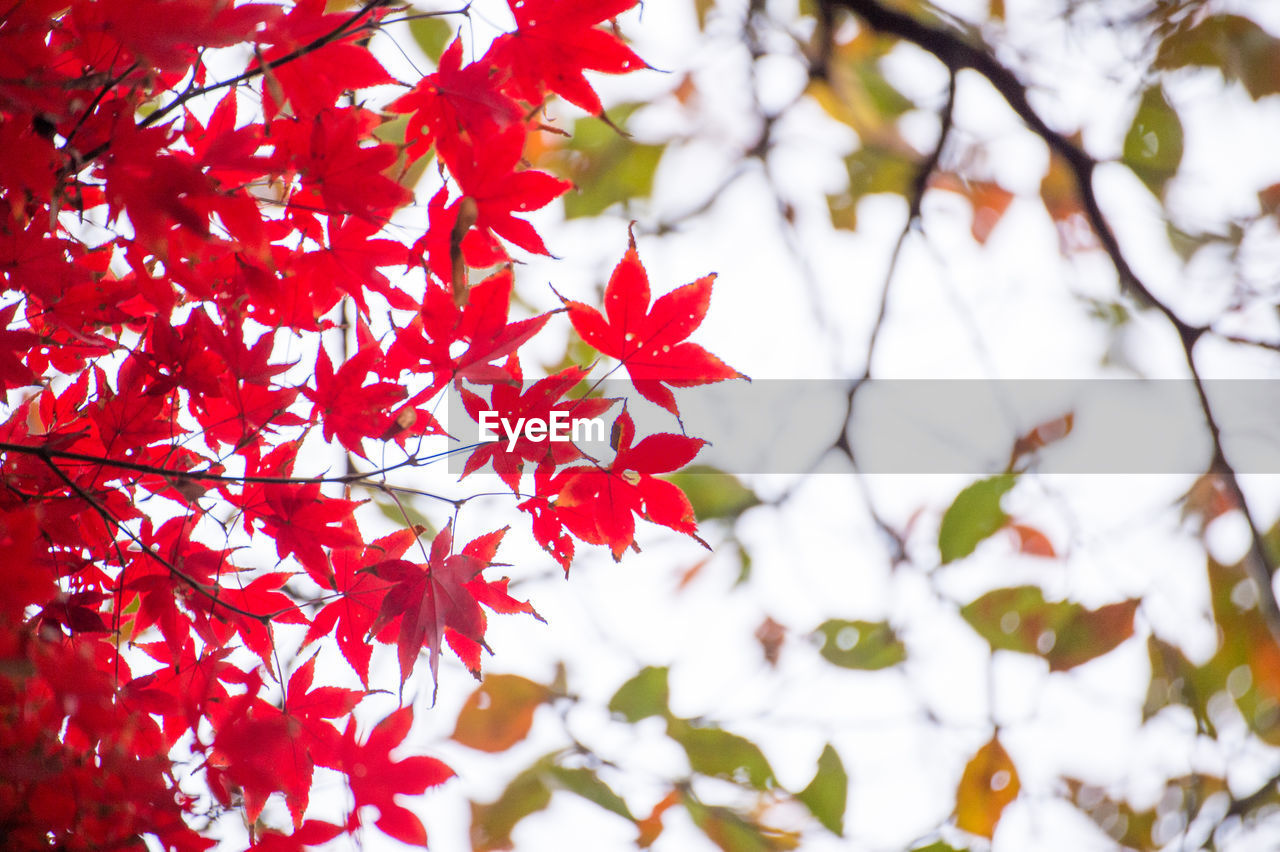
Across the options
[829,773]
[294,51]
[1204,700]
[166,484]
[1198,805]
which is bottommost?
[1198,805]

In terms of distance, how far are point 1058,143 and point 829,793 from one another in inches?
41.0

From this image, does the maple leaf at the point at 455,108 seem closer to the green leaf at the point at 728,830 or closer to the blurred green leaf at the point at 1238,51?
the green leaf at the point at 728,830

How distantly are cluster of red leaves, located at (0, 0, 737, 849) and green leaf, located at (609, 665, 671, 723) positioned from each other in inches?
29.7

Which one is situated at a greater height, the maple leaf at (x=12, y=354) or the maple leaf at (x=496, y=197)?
the maple leaf at (x=12, y=354)

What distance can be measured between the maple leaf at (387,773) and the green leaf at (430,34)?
1.02 metres

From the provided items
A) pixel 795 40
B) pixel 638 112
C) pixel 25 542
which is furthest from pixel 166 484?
pixel 795 40

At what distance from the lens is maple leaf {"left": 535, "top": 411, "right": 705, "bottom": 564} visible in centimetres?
63

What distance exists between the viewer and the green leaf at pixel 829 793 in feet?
4.01

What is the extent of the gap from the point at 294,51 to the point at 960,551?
1.18 m

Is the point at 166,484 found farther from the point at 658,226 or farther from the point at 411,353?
the point at 658,226

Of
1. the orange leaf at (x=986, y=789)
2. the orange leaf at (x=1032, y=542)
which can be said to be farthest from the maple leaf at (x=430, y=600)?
the orange leaf at (x=1032, y=542)

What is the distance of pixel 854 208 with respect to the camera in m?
1.81

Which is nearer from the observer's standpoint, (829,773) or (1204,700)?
(829,773)

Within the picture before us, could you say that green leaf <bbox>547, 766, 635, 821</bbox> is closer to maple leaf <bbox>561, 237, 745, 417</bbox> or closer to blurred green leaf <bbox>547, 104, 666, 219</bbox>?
maple leaf <bbox>561, 237, 745, 417</bbox>
